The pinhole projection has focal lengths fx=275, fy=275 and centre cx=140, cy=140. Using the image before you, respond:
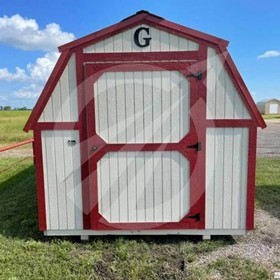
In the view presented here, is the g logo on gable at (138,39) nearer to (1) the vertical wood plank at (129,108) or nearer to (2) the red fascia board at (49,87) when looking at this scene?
(1) the vertical wood plank at (129,108)

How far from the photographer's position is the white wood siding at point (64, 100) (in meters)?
3.23

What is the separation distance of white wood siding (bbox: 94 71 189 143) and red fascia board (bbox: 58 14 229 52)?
45 cm

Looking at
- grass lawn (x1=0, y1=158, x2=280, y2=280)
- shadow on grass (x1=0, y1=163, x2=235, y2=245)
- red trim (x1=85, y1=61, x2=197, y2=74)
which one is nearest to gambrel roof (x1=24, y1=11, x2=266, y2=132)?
red trim (x1=85, y1=61, x2=197, y2=74)

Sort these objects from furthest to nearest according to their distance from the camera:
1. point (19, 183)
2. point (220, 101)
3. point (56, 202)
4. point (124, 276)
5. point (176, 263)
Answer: point (19, 183) < point (56, 202) < point (220, 101) < point (176, 263) < point (124, 276)

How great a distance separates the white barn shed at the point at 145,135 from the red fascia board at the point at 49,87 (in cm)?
1

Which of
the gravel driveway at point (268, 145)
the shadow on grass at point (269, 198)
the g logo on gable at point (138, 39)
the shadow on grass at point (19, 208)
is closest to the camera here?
the g logo on gable at point (138, 39)

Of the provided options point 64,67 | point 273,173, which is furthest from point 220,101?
point 273,173

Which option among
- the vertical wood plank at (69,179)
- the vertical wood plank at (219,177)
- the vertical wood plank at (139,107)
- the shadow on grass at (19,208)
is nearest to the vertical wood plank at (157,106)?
the vertical wood plank at (139,107)

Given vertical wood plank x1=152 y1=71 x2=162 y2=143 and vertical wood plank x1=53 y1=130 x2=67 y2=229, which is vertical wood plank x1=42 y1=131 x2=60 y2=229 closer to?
vertical wood plank x1=53 y1=130 x2=67 y2=229

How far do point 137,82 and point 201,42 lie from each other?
0.86 metres

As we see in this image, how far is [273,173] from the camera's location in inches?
270

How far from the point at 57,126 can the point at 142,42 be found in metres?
1.41

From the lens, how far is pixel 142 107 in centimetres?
327

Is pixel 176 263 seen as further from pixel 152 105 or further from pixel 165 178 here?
pixel 152 105
